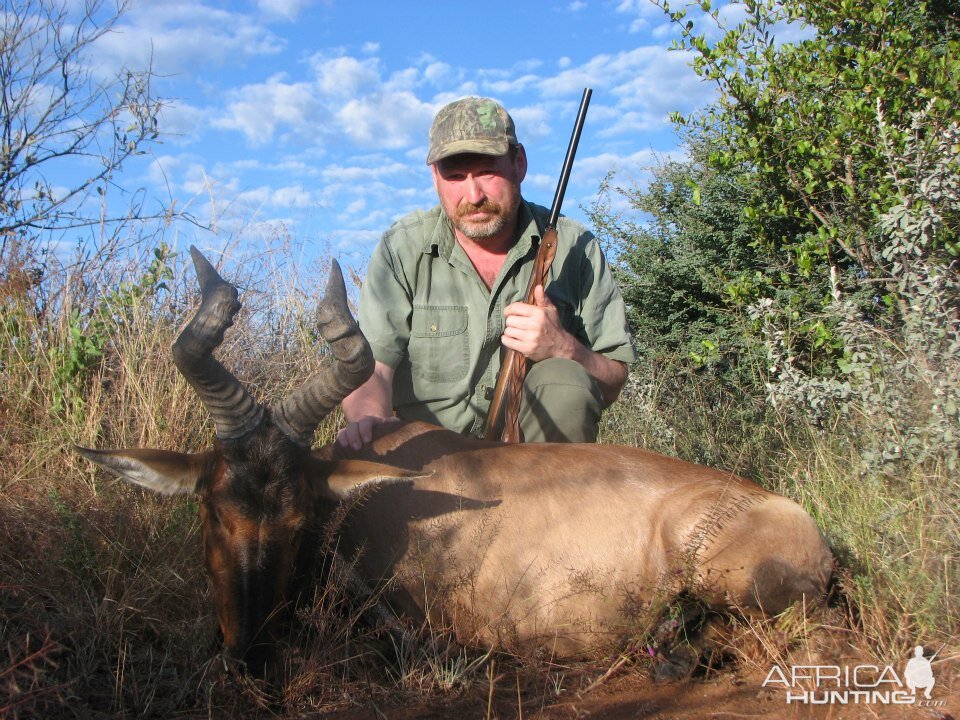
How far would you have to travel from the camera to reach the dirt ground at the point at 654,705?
3182mm

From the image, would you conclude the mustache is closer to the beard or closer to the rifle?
the beard

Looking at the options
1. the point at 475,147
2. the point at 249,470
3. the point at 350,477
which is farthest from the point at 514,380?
the point at 249,470

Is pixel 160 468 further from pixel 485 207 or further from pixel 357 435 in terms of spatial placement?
pixel 485 207

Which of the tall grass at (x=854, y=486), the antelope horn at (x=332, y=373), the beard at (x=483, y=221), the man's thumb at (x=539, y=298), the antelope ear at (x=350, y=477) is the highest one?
the beard at (x=483, y=221)

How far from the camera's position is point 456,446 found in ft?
14.4

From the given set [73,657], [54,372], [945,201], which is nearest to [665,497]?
[73,657]

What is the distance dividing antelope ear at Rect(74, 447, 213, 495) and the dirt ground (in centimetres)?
112

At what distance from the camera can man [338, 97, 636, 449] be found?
5.36 m

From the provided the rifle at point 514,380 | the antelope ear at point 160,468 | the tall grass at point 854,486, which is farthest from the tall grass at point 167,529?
the rifle at point 514,380

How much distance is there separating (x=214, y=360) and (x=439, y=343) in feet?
6.99

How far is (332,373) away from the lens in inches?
149

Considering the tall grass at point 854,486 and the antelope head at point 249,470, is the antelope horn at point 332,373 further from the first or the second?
the tall grass at point 854,486

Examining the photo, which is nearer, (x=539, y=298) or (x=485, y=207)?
(x=539, y=298)

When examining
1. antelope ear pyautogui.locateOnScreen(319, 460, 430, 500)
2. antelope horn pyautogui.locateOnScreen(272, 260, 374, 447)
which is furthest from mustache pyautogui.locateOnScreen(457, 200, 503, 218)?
antelope ear pyautogui.locateOnScreen(319, 460, 430, 500)
